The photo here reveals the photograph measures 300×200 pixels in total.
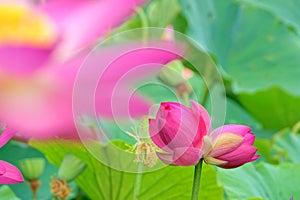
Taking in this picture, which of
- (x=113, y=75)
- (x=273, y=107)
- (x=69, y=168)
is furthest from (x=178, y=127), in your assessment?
(x=273, y=107)

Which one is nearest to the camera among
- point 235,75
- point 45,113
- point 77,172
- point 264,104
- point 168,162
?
point 45,113

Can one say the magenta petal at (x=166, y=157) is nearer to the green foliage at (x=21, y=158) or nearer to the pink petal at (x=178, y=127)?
the pink petal at (x=178, y=127)

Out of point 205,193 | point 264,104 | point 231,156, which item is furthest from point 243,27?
point 231,156

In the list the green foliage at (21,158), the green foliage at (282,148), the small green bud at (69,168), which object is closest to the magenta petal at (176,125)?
the small green bud at (69,168)

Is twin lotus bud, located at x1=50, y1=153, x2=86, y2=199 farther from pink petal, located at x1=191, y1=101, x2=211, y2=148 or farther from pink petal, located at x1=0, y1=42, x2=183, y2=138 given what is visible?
pink petal, located at x1=0, y1=42, x2=183, y2=138

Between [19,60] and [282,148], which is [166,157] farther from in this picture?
[282,148]

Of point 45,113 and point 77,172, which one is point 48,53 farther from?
point 77,172

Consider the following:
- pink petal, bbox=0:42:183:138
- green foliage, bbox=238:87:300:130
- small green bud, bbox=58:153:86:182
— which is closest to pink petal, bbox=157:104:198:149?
pink petal, bbox=0:42:183:138
